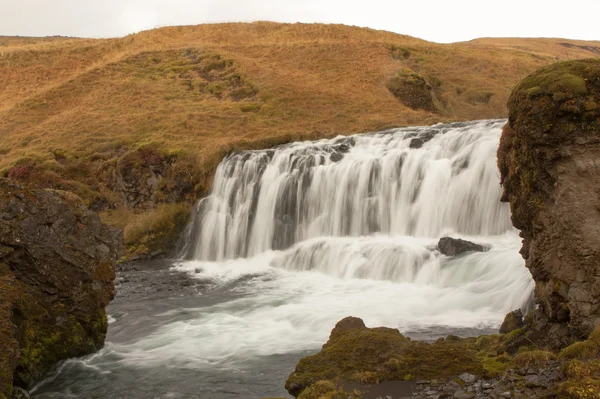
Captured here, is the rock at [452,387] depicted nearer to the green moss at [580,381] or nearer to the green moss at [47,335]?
the green moss at [580,381]

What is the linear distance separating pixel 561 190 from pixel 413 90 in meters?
34.8

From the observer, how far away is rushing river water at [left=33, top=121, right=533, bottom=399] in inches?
514

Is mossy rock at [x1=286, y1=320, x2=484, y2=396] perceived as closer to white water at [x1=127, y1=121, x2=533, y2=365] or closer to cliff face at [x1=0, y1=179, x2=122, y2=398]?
white water at [x1=127, y1=121, x2=533, y2=365]

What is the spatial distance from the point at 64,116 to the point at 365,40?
1125 inches

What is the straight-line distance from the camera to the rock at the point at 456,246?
59.0ft

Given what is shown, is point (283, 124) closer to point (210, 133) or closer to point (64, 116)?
point (210, 133)

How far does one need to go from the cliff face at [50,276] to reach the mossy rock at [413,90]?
3265 centimetres

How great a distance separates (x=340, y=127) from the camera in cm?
3791

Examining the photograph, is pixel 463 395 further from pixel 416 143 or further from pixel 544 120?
pixel 416 143

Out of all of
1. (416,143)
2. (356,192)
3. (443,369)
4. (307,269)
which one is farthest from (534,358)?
(416,143)

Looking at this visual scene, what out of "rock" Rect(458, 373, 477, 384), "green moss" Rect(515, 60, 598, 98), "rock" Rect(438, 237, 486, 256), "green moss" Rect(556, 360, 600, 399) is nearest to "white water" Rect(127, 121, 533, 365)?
"rock" Rect(438, 237, 486, 256)

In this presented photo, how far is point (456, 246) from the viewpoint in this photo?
18.4m

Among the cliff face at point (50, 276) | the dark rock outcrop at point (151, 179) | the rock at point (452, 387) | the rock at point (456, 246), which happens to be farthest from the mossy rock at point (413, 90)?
the rock at point (452, 387)

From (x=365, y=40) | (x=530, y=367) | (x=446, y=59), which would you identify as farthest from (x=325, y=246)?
(x=365, y=40)
